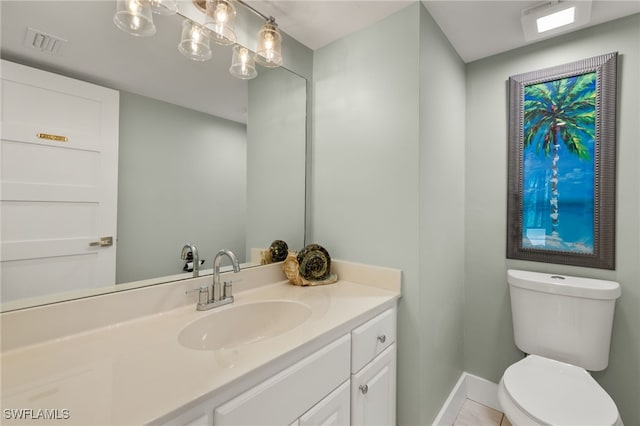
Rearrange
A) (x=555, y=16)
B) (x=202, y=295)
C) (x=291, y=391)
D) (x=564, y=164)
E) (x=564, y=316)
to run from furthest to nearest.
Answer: (x=564, y=164), (x=564, y=316), (x=555, y=16), (x=202, y=295), (x=291, y=391)

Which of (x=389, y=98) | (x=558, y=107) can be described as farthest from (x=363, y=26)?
(x=558, y=107)

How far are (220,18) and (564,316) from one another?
2.15m

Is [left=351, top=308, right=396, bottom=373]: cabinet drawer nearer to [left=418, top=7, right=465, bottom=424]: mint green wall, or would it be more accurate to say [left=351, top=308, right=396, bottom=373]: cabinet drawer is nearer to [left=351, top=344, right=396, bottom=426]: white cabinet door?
[left=351, top=344, right=396, bottom=426]: white cabinet door

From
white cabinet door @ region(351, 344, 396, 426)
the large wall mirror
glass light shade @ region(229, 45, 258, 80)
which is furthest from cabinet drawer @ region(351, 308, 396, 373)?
glass light shade @ region(229, 45, 258, 80)

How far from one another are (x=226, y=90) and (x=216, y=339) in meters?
1.11

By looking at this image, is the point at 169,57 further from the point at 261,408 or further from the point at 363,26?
the point at 261,408

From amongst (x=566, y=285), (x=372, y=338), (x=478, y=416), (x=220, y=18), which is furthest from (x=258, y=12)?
(x=478, y=416)

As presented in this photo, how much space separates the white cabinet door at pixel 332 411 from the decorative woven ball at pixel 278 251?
2.39 ft

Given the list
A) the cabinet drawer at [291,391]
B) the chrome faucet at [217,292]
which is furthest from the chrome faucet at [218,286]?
the cabinet drawer at [291,391]

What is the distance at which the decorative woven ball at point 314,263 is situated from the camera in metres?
1.47

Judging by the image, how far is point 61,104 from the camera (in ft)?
2.92

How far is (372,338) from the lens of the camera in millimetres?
1169

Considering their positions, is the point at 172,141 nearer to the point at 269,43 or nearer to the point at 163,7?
the point at 163,7

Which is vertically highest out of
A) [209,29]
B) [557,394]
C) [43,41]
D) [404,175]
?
[209,29]
